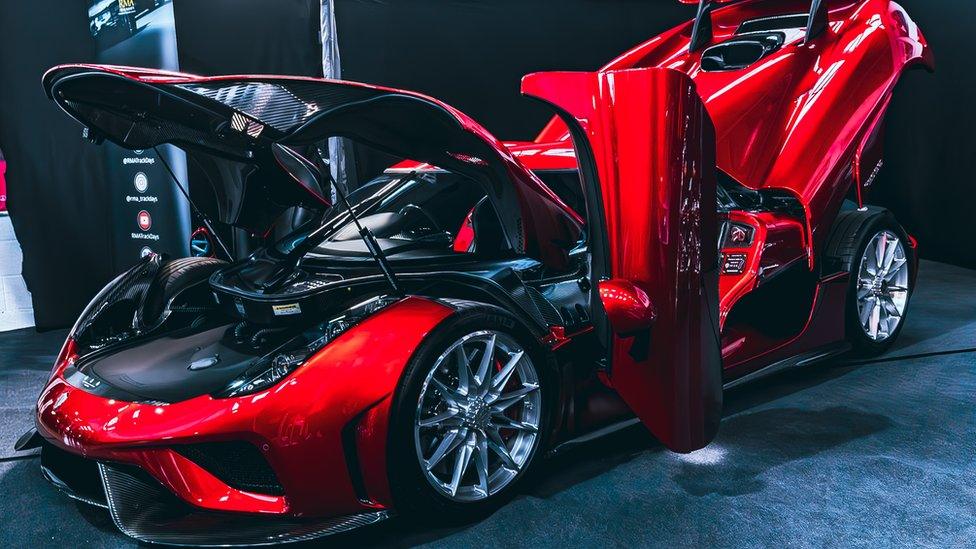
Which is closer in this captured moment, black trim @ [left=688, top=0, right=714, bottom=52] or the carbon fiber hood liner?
the carbon fiber hood liner

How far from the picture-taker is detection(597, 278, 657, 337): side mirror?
7.20ft

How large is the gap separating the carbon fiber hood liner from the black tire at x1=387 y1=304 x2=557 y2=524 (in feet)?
0.36

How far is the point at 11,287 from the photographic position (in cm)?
547

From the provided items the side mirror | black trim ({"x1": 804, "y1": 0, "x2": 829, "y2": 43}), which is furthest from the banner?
the side mirror

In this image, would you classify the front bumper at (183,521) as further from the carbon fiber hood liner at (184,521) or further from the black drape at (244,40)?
the black drape at (244,40)

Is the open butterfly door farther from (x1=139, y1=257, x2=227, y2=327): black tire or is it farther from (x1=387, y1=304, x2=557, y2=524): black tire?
(x1=139, y1=257, x2=227, y2=327): black tire

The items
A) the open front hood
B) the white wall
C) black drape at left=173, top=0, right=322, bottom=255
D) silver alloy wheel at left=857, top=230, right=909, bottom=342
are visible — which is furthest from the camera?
the white wall

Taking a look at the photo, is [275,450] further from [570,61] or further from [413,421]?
[570,61]

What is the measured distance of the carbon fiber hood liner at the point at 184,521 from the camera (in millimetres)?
2062

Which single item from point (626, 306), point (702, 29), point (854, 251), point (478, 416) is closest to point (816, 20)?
point (702, 29)

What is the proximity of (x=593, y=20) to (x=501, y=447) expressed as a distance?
484 centimetres

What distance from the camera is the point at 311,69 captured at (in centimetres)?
543

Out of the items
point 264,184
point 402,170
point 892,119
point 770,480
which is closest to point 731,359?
point 770,480

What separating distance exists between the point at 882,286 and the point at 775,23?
1.41m
